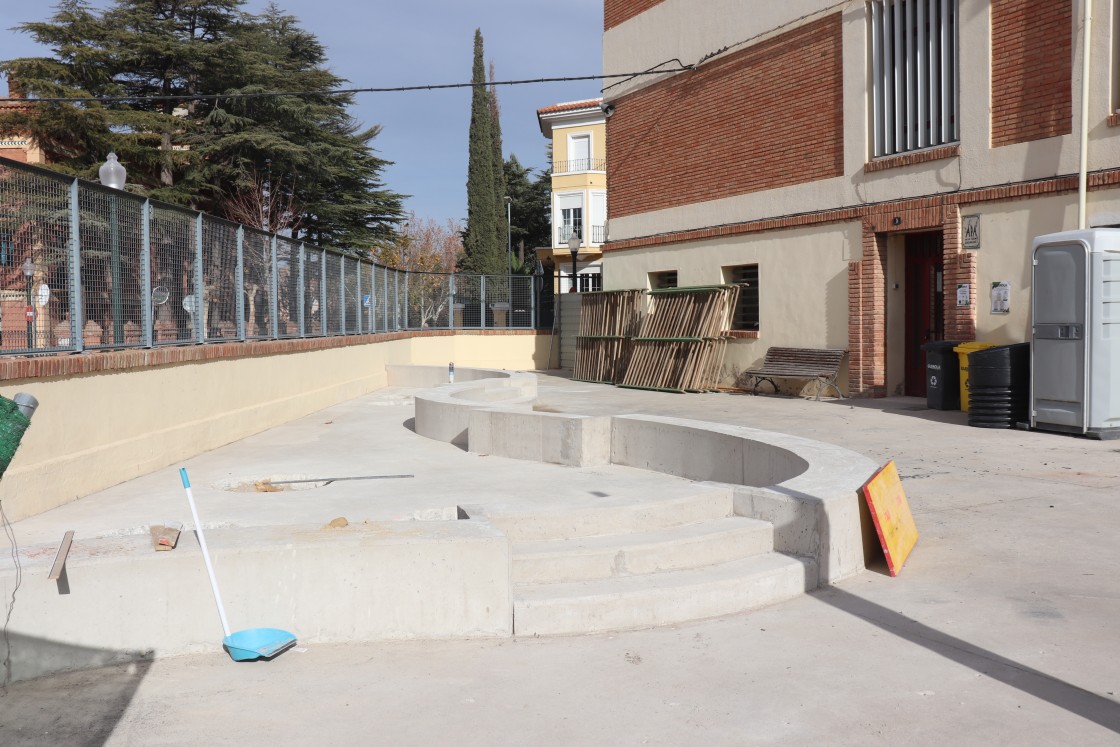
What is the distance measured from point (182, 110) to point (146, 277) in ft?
97.7

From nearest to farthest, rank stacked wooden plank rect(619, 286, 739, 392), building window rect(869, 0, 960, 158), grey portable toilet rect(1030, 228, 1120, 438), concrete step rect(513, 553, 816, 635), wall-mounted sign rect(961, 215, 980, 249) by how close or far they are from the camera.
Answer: concrete step rect(513, 553, 816, 635), grey portable toilet rect(1030, 228, 1120, 438), wall-mounted sign rect(961, 215, 980, 249), building window rect(869, 0, 960, 158), stacked wooden plank rect(619, 286, 739, 392)

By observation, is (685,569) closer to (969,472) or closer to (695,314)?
(969,472)

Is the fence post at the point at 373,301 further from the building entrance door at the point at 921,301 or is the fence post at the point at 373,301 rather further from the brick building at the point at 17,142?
the brick building at the point at 17,142

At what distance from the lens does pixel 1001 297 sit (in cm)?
1354

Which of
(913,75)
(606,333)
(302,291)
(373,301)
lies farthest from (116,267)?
(606,333)

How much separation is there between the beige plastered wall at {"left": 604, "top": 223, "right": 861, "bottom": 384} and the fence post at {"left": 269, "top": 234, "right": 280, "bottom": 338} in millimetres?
8830

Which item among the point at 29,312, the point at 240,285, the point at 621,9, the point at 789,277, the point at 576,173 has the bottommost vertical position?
the point at 29,312

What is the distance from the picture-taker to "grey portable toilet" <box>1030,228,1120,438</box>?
10.7 meters

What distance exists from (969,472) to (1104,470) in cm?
121

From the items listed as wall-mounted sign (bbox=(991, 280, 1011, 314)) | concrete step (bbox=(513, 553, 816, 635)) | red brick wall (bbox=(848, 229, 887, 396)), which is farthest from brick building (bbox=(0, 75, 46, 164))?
concrete step (bbox=(513, 553, 816, 635))

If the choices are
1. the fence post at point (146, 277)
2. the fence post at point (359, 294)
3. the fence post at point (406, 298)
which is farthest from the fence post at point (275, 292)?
the fence post at point (406, 298)

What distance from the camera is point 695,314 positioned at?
19141mm

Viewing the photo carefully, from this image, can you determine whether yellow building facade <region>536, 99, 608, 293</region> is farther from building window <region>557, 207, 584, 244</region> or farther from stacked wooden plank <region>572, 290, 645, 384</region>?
stacked wooden plank <region>572, 290, 645, 384</region>

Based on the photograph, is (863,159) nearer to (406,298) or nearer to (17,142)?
(406,298)
